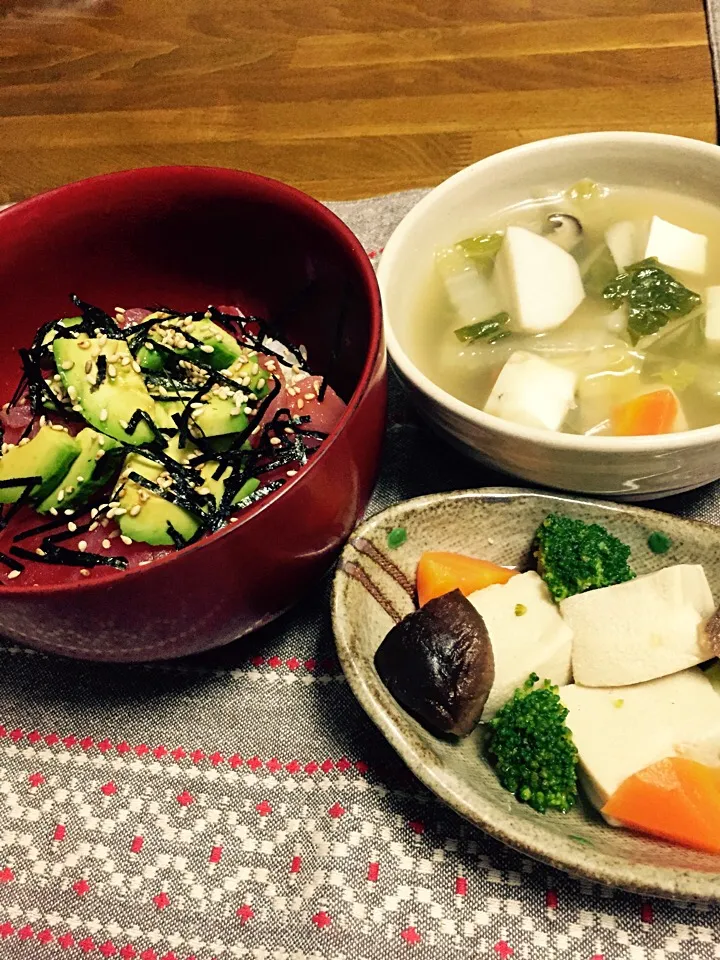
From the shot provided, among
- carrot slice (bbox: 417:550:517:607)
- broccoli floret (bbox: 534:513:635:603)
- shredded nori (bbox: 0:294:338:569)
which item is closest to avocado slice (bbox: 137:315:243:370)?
shredded nori (bbox: 0:294:338:569)

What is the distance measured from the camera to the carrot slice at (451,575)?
1.19 m

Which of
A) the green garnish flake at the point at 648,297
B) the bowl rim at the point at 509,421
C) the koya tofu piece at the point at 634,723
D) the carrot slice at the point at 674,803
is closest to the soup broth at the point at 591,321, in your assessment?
the green garnish flake at the point at 648,297

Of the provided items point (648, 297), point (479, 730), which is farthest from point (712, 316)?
point (479, 730)

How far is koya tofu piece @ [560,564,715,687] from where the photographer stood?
1.06 meters

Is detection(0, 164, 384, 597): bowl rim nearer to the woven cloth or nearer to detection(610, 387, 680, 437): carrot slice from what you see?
the woven cloth

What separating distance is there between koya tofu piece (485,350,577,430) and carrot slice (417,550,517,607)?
9.6 inches

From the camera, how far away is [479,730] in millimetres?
1114

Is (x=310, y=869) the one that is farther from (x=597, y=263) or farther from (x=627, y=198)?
(x=627, y=198)

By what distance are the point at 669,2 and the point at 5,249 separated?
1860 mm

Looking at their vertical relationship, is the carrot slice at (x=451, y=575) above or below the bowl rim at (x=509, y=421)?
below

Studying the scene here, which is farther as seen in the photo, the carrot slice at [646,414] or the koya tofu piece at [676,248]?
the koya tofu piece at [676,248]

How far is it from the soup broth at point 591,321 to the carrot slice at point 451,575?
249mm

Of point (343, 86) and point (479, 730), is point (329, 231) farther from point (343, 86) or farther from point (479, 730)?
point (343, 86)

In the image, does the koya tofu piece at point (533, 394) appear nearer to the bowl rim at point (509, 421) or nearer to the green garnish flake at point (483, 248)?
the bowl rim at point (509, 421)
